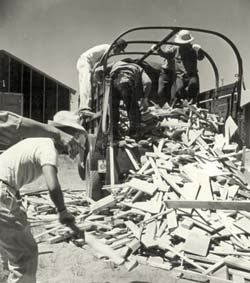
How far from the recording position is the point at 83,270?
216 inches

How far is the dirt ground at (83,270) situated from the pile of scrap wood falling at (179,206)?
150 mm

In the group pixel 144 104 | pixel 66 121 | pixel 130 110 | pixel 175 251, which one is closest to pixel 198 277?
pixel 175 251

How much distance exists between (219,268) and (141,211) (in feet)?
6.22

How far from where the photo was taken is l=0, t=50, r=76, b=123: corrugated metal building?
79.7ft

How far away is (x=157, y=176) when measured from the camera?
770cm

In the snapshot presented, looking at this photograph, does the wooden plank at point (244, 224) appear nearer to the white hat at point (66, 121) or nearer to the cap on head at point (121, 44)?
A: the white hat at point (66, 121)

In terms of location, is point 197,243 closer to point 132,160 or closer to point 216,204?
point 216,204

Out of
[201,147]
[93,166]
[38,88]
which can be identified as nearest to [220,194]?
[201,147]

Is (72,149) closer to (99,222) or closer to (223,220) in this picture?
(223,220)

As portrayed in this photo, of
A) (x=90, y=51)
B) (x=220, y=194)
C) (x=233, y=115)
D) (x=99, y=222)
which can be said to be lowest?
(x=99, y=222)

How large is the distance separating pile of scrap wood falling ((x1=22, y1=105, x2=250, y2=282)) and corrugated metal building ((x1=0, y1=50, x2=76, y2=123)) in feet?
49.3

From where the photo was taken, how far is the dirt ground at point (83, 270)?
5.18 m

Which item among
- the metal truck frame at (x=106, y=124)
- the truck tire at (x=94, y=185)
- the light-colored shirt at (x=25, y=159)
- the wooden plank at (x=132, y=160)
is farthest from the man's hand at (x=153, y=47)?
the light-colored shirt at (x=25, y=159)

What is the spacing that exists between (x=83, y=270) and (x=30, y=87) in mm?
20372
